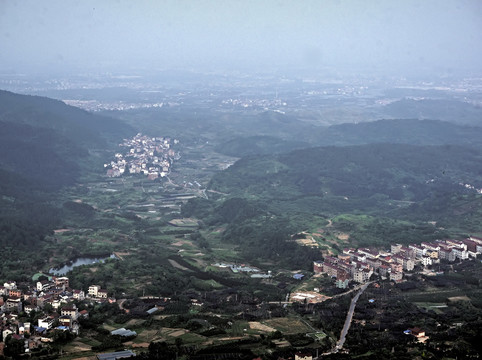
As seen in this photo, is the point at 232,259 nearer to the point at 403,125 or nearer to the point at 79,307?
the point at 79,307

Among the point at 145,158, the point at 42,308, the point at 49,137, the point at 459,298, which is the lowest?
the point at 459,298

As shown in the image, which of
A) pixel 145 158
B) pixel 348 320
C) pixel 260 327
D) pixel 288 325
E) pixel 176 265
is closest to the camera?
pixel 260 327

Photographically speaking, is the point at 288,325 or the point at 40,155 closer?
the point at 288,325

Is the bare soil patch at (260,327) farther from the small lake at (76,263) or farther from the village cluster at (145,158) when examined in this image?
the village cluster at (145,158)

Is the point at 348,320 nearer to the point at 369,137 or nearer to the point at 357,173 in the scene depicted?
the point at 357,173

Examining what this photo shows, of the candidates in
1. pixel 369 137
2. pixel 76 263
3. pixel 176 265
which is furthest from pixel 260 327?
pixel 369 137

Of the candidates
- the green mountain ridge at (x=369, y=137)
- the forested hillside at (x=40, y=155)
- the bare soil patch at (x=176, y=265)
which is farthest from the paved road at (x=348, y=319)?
the green mountain ridge at (x=369, y=137)

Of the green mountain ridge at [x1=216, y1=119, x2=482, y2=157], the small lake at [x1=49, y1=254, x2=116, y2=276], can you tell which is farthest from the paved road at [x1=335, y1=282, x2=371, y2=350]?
the green mountain ridge at [x1=216, y1=119, x2=482, y2=157]
